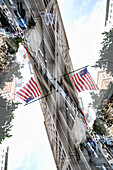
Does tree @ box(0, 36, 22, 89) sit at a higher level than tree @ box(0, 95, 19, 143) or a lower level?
higher

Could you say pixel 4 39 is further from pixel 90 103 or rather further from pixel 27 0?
pixel 90 103

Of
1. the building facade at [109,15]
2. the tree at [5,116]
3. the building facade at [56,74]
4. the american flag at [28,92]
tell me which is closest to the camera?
the building facade at [109,15]

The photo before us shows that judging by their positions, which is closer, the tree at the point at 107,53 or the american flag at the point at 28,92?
the tree at the point at 107,53

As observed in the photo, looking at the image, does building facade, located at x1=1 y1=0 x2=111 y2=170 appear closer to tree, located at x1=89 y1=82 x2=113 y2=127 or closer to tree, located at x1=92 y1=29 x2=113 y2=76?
tree, located at x1=89 y1=82 x2=113 y2=127

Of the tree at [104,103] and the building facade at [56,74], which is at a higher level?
the building facade at [56,74]

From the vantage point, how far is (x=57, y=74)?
811 centimetres

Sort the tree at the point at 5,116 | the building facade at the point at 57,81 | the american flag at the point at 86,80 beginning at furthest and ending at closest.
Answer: the building facade at the point at 57,81
the american flag at the point at 86,80
the tree at the point at 5,116

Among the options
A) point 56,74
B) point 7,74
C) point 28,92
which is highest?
point 56,74

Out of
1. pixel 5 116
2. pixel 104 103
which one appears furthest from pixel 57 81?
pixel 5 116

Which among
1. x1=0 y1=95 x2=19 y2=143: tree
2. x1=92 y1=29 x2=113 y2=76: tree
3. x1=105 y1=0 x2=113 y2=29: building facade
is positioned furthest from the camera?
x1=92 y1=29 x2=113 y2=76: tree

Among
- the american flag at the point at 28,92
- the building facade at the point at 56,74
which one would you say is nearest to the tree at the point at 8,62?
the american flag at the point at 28,92

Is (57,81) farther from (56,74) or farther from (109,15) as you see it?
(109,15)

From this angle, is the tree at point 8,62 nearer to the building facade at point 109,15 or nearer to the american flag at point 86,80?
the american flag at point 86,80

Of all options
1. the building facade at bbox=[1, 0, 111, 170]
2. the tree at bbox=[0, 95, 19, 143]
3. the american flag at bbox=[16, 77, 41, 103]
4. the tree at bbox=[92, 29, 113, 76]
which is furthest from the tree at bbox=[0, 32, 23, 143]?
the tree at bbox=[92, 29, 113, 76]
